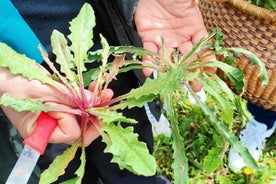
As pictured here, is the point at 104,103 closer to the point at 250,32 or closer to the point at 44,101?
the point at 44,101

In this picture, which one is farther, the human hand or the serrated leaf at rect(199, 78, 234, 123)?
the serrated leaf at rect(199, 78, 234, 123)

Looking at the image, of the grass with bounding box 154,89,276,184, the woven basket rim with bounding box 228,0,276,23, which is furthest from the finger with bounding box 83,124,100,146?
the grass with bounding box 154,89,276,184

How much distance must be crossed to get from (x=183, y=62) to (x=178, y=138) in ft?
0.65

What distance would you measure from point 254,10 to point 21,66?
2.24 feet

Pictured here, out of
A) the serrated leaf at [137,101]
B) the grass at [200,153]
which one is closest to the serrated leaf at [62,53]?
the serrated leaf at [137,101]

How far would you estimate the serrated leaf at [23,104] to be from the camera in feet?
2.64

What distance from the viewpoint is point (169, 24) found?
4.34 ft

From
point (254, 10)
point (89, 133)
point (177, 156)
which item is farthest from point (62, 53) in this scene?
point (254, 10)

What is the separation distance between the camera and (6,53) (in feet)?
2.93

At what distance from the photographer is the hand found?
1279mm

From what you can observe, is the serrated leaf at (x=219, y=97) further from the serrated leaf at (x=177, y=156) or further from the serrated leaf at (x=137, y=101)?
the serrated leaf at (x=137, y=101)

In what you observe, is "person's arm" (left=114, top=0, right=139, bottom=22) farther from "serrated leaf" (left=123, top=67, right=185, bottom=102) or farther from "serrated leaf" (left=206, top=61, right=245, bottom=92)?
"serrated leaf" (left=123, top=67, right=185, bottom=102)

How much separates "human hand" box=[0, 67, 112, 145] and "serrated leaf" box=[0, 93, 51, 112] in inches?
0.9

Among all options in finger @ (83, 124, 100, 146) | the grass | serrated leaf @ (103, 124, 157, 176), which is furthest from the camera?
the grass
